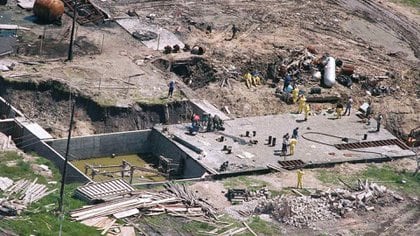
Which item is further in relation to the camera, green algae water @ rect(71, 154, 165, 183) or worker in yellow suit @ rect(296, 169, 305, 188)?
green algae water @ rect(71, 154, 165, 183)

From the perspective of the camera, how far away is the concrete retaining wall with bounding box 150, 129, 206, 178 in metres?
53.7

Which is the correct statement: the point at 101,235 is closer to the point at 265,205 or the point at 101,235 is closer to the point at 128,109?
the point at 265,205

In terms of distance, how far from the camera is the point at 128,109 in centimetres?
5781

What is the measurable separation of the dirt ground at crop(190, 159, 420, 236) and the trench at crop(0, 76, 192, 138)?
7267mm

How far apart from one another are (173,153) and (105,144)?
3.10 metres

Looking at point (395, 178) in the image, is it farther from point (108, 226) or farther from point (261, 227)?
point (108, 226)

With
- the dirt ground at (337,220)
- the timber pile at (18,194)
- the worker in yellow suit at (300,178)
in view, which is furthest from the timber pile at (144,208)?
the worker in yellow suit at (300,178)

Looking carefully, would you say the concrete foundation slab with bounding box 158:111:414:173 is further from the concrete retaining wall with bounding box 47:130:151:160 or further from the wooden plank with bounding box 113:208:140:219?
the wooden plank with bounding box 113:208:140:219

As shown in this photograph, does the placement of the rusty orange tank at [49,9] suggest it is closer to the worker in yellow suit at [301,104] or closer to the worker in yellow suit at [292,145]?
the worker in yellow suit at [301,104]

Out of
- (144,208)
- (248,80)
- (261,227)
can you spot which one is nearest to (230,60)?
(248,80)

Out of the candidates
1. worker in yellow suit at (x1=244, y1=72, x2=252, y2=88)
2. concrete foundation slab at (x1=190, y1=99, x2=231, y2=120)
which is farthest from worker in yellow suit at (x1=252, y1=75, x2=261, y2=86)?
concrete foundation slab at (x1=190, y1=99, x2=231, y2=120)

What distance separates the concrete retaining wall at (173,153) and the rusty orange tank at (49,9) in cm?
1197

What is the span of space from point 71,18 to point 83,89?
31.2 ft

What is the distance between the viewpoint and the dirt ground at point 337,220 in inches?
1933
